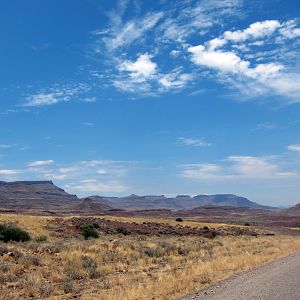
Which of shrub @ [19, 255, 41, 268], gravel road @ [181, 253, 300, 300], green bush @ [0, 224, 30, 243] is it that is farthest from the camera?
green bush @ [0, 224, 30, 243]

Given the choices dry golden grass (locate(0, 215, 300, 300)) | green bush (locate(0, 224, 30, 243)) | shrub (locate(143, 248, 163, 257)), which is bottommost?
dry golden grass (locate(0, 215, 300, 300))

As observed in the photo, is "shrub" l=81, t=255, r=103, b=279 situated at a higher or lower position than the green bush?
lower

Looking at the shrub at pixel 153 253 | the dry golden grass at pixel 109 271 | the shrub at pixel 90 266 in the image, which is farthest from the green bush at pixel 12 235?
the shrub at pixel 153 253

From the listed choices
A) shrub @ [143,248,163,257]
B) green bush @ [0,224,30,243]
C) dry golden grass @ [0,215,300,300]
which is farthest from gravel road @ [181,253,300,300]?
green bush @ [0,224,30,243]

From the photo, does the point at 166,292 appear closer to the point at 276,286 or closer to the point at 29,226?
the point at 276,286

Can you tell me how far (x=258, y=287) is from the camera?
47.6ft

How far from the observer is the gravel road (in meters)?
12.9

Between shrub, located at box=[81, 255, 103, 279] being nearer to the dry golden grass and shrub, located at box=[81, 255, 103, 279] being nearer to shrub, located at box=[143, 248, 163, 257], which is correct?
the dry golden grass

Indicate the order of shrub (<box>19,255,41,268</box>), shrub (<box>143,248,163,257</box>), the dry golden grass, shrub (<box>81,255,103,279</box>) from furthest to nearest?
shrub (<box>143,248,163,257</box>) → shrub (<box>19,255,41,268</box>) → shrub (<box>81,255,103,279</box>) → the dry golden grass

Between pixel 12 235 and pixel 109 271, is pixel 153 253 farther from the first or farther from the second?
pixel 12 235

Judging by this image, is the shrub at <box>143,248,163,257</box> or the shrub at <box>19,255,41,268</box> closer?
the shrub at <box>19,255,41,268</box>

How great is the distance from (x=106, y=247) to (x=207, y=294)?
Result: 693 inches

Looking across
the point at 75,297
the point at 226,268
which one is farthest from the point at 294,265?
the point at 75,297

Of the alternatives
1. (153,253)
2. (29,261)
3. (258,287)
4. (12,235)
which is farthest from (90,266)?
(12,235)
